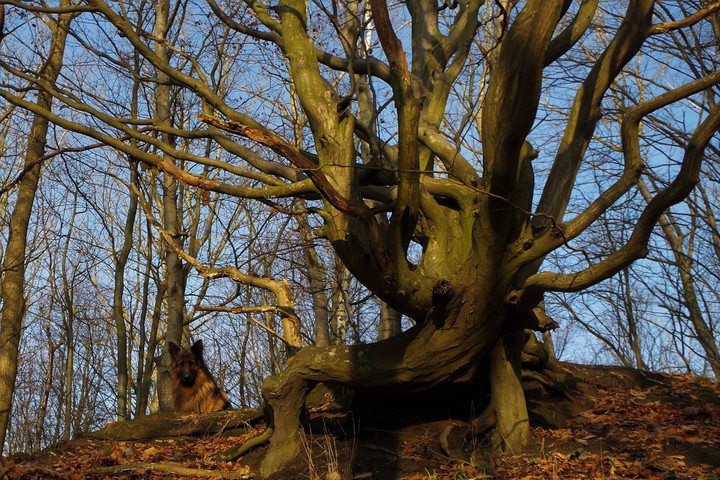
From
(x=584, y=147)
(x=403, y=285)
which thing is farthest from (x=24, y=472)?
(x=584, y=147)

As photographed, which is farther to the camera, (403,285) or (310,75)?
(310,75)

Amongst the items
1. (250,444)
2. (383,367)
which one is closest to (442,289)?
(383,367)

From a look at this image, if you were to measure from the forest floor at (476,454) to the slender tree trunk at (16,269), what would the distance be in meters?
1.45

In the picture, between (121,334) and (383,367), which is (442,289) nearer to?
(383,367)

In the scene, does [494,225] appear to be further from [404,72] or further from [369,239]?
[404,72]

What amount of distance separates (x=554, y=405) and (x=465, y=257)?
271cm

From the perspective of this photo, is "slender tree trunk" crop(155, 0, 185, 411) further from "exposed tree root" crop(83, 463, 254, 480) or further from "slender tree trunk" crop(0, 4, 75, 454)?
"exposed tree root" crop(83, 463, 254, 480)

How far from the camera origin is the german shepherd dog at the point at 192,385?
38.0ft

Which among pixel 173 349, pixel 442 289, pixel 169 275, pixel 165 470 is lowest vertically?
pixel 165 470

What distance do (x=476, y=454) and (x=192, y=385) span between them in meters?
6.28

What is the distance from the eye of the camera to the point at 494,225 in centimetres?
636

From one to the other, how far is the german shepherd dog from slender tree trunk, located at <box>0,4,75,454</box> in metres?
2.63

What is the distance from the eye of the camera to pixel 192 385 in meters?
11.7

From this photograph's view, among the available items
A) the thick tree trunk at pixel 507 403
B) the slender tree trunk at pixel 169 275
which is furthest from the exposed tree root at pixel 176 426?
the thick tree trunk at pixel 507 403
